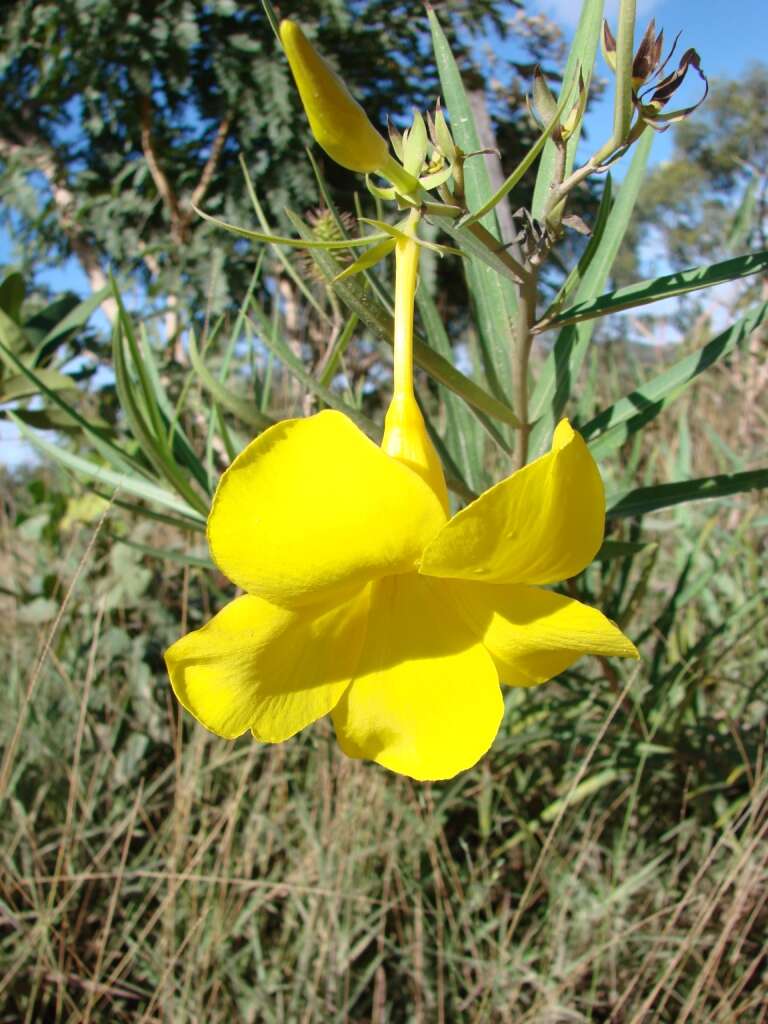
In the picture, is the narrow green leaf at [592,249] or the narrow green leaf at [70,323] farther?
the narrow green leaf at [70,323]

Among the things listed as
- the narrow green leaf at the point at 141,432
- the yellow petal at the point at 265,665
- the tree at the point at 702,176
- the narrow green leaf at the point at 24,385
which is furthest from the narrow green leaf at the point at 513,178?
the tree at the point at 702,176

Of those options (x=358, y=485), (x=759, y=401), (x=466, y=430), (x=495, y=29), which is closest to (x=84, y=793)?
(x=466, y=430)

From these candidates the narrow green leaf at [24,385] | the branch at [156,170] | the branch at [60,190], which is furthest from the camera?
the branch at [60,190]

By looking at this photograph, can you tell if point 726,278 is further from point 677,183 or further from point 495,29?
point 677,183

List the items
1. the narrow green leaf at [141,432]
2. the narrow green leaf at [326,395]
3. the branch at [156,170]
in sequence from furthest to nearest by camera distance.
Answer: the branch at [156,170] < the narrow green leaf at [141,432] < the narrow green leaf at [326,395]

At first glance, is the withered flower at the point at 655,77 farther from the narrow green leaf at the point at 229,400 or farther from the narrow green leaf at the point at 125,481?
the narrow green leaf at the point at 125,481

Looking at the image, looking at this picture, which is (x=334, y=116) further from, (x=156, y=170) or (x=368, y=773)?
(x=156, y=170)
